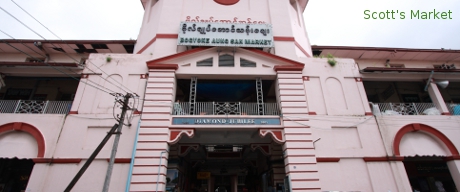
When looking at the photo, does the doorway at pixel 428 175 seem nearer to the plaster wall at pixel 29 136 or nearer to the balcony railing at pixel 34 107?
the plaster wall at pixel 29 136

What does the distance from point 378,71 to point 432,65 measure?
322 inches

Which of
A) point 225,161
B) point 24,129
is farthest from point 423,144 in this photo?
point 24,129

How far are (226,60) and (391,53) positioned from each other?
13.6 metres

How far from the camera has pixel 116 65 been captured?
49.4ft

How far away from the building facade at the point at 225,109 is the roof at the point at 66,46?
12 centimetres

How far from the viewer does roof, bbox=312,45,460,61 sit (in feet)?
60.8

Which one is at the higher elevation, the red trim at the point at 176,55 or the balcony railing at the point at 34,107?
the red trim at the point at 176,55

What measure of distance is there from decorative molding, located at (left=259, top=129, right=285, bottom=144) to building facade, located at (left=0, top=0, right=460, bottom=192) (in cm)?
6

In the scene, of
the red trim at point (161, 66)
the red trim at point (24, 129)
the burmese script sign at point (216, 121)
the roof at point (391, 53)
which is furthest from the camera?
the roof at point (391, 53)

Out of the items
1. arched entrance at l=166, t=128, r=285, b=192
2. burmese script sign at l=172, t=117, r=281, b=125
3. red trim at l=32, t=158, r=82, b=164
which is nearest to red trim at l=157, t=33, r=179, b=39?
burmese script sign at l=172, t=117, r=281, b=125

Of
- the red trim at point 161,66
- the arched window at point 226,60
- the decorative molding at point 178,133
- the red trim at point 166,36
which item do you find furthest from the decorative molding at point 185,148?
the red trim at point 166,36

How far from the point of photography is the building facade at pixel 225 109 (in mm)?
12531

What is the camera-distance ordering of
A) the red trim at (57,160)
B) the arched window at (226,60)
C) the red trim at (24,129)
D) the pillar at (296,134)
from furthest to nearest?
the arched window at (226,60) → the red trim at (24,129) → the red trim at (57,160) → the pillar at (296,134)

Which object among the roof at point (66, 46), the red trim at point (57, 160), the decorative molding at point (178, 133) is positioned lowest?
the red trim at point (57, 160)
